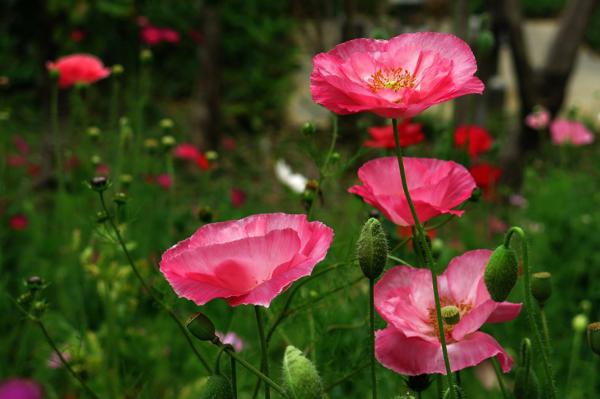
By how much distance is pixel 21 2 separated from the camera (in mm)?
3734

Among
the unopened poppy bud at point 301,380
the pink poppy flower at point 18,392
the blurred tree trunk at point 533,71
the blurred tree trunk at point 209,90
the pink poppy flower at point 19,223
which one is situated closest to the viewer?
the pink poppy flower at point 18,392

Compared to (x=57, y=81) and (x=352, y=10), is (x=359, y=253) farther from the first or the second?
(x=352, y=10)

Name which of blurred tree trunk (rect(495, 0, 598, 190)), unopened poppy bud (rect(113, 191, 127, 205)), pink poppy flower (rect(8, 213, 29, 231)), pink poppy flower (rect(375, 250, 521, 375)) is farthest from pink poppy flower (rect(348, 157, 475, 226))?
blurred tree trunk (rect(495, 0, 598, 190))

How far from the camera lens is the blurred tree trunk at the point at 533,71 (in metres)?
3.63

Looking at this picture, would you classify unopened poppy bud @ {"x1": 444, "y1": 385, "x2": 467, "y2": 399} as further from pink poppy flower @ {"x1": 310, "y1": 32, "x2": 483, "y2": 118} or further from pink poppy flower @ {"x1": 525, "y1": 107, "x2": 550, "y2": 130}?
pink poppy flower @ {"x1": 525, "y1": 107, "x2": 550, "y2": 130}

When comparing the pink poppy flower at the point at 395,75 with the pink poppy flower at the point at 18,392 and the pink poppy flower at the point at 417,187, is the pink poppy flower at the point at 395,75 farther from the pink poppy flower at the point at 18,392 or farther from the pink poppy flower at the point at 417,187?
the pink poppy flower at the point at 18,392

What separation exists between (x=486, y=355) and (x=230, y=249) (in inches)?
9.3

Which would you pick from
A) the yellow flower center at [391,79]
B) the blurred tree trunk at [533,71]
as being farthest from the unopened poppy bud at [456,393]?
the blurred tree trunk at [533,71]

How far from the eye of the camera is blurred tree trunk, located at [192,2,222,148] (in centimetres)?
459

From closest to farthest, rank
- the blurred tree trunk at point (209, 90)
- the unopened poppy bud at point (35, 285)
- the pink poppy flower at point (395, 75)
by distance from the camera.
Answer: the pink poppy flower at point (395, 75) < the unopened poppy bud at point (35, 285) < the blurred tree trunk at point (209, 90)

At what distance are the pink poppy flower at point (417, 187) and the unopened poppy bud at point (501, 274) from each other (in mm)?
104

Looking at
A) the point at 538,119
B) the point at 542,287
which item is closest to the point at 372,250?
the point at 542,287

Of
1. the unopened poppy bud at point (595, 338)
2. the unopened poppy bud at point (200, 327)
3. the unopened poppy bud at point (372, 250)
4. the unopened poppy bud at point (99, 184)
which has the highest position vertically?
the unopened poppy bud at point (372, 250)

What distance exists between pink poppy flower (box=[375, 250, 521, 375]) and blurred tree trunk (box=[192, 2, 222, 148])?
3958mm
